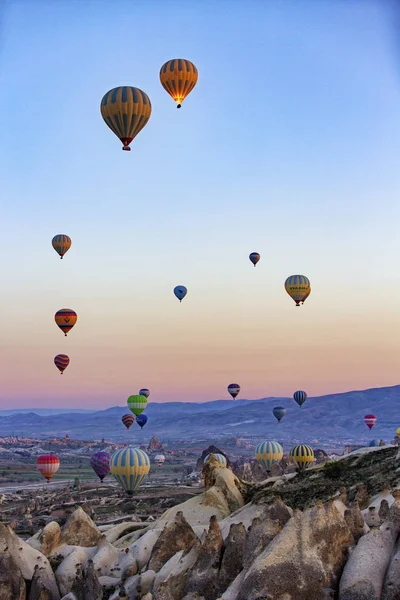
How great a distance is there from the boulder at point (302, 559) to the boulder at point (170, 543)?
19.0 feet

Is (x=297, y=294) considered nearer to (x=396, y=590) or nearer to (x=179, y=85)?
(x=179, y=85)

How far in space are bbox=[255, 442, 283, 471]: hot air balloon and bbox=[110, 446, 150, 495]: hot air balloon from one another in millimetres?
24316

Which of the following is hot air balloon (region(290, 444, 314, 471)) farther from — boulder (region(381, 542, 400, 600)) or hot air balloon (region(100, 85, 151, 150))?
boulder (region(381, 542, 400, 600))

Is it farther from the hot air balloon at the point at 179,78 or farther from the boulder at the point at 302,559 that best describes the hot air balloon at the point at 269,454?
the boulder at the point at 302,559

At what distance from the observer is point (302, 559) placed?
21844 mm

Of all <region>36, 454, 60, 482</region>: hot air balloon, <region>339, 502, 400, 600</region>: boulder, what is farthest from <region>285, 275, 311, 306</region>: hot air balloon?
<region>339, 502, 400, 600</region>: boulder

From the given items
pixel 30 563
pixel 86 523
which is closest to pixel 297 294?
pixel 86 523

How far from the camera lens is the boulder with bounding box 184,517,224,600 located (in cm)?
2383

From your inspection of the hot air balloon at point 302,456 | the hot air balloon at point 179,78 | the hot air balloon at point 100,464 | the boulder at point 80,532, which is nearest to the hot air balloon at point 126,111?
the hot air balloon at point 179,78

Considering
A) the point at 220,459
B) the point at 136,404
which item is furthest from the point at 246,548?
the point at 136,404

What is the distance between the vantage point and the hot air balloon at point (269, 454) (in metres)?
74.2

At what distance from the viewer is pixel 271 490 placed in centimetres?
3588

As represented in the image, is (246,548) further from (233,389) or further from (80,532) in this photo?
(233,389)

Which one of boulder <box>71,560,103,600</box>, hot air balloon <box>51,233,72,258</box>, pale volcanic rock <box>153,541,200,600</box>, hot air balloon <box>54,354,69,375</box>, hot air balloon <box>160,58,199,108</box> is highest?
hot air balloon <box>160,58,199,108</box>
